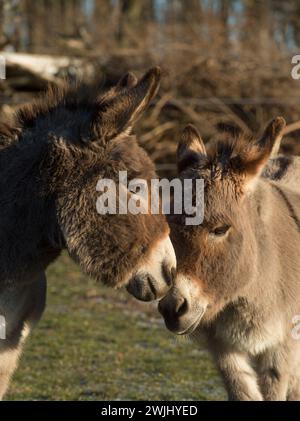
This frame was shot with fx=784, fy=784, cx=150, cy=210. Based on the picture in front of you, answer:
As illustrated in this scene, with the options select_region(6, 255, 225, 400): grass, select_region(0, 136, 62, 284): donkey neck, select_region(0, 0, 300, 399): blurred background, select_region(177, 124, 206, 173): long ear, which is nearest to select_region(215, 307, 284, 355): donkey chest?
select_region(177, 124, 206, 173): long ear

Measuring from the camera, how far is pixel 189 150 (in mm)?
4301

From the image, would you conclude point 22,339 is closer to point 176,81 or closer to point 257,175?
point 257,175

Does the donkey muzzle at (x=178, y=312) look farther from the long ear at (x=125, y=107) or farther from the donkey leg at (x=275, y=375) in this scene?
the long ear at (x=125, y=107)

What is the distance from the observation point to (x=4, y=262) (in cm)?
326

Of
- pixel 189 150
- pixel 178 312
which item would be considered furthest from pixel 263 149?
pixel 178 312

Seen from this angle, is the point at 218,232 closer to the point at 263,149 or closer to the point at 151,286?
the point at 263,149

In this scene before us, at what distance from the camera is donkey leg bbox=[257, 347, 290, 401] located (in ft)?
13.2

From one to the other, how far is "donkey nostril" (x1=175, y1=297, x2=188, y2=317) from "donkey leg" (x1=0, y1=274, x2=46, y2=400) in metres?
0.68

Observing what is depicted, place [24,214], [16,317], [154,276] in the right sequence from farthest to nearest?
[16,317]
[24,214]
[154,276]

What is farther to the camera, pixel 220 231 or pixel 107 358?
pixel 107 358

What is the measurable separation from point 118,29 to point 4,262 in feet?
38.7

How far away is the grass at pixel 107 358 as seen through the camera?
5.65 metres

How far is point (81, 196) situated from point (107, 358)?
380 centimetres

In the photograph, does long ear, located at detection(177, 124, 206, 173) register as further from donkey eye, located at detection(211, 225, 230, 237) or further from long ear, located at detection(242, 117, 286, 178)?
donkey eye, located at detection(211, 225, 230, 237)
